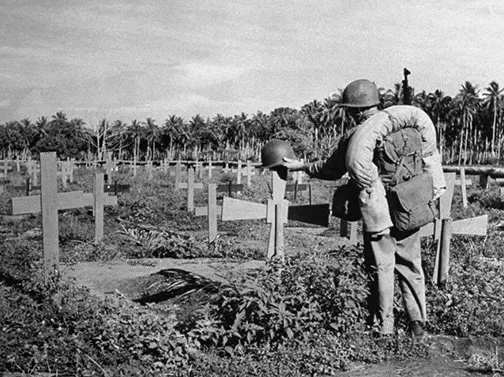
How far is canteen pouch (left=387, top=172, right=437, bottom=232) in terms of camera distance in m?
6.05

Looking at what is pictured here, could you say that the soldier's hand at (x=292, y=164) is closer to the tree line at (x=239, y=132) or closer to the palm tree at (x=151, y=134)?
the tree line at (x=239, y=132)

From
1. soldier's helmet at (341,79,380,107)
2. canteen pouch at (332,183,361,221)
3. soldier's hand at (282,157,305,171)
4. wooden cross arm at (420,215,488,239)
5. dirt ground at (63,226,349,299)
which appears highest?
soldier's helmet at (341,79,380,107)

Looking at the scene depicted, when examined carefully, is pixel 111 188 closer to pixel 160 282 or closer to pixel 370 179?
pixel 160 282

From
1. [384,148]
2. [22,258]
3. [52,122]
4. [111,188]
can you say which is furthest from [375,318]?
[52,122]

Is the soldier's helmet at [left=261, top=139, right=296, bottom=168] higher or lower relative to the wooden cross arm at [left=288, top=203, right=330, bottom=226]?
higher

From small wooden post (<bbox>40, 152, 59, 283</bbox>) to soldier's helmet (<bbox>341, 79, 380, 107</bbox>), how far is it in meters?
3.43

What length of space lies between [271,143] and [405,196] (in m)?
1.32

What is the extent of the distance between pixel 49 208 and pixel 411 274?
13.3ft

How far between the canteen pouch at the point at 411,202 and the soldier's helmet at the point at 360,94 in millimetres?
774

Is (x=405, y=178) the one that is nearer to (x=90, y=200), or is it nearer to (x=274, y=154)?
(x=274, y=154)

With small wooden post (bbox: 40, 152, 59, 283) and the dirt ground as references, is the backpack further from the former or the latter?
small wooden post (bbox: 40, 152, 59, 283)

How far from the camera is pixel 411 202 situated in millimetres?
6086

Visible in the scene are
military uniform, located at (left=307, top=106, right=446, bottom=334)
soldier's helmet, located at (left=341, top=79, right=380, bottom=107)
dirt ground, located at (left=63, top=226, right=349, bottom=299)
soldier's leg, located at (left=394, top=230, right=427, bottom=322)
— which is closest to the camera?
military uniform, located at (left=307, top=106, right=446, bottom=334)

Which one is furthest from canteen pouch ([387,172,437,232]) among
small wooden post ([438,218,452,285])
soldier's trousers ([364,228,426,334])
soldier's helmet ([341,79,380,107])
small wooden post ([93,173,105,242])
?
small wooden post ([93,173,105,242])
